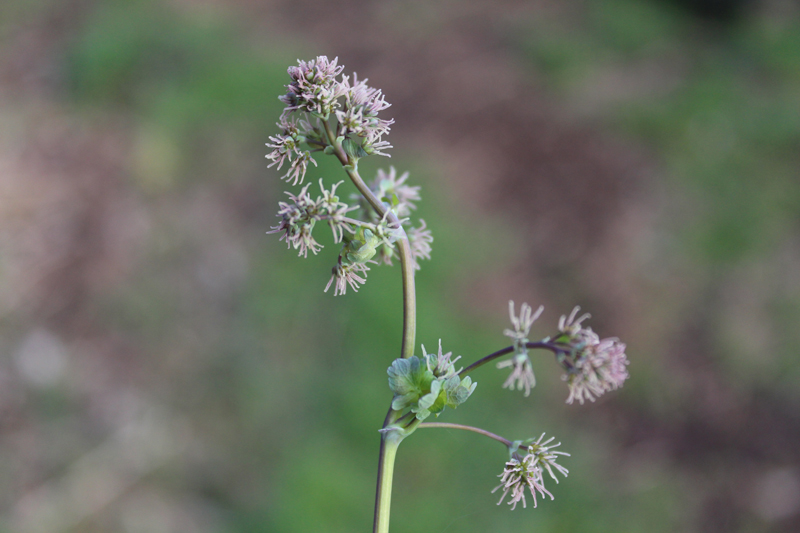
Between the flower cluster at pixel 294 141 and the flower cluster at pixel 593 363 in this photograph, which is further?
the flower cluster at pixel 294 141

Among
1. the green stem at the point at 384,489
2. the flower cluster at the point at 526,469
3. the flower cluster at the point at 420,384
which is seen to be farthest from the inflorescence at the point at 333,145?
the flower cluster at the point at 526,469

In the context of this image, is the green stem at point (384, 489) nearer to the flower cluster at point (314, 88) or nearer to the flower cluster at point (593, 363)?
the flower cluster at point (593, 363)

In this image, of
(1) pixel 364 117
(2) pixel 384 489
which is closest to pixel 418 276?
(1) pixel 364 117

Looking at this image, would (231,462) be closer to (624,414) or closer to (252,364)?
(252,364)

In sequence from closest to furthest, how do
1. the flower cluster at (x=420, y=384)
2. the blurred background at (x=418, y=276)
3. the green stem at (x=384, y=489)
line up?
the green stem at (x=384, y=489) → the flower cluster at (x=420, y=384) → the blurred background at (x=418, y=276)

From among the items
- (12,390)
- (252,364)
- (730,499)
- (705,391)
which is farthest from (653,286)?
(12,390)

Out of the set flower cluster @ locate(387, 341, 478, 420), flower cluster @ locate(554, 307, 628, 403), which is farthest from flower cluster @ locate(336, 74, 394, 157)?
flower cluster @ locate(554, 307, 628, 403)

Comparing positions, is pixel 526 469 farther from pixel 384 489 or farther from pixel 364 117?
pixel 364 117

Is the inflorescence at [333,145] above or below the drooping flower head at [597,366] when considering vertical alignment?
above
